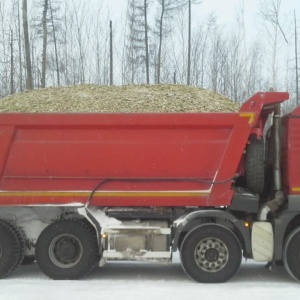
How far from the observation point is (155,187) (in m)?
7.04

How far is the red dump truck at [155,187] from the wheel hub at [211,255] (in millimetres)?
14

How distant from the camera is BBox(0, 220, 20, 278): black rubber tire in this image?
7.14m

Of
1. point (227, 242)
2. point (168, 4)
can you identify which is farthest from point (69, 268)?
point (168, 4)

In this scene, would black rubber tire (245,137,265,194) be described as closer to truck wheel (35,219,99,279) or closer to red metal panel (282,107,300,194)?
red metal panel (282,107,300,194)

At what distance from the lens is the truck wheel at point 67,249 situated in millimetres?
7129

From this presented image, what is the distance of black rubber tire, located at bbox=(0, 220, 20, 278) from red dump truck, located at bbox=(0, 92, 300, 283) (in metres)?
0.01

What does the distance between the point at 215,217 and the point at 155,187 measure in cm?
97

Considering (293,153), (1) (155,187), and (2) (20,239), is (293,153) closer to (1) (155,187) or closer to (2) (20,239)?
(1) (155,187)

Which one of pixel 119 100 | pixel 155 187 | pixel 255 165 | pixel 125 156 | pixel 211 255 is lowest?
pixel 211 255

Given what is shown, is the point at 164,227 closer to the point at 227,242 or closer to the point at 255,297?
the point at 227,242

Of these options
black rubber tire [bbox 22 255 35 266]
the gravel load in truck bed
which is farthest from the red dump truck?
the gravel load in truck bed

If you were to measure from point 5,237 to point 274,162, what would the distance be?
4129 mm

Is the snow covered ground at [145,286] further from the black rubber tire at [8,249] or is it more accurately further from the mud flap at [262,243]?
the mud flap at [262,243]

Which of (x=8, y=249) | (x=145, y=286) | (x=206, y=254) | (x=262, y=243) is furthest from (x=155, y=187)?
(x=8, y=249)
